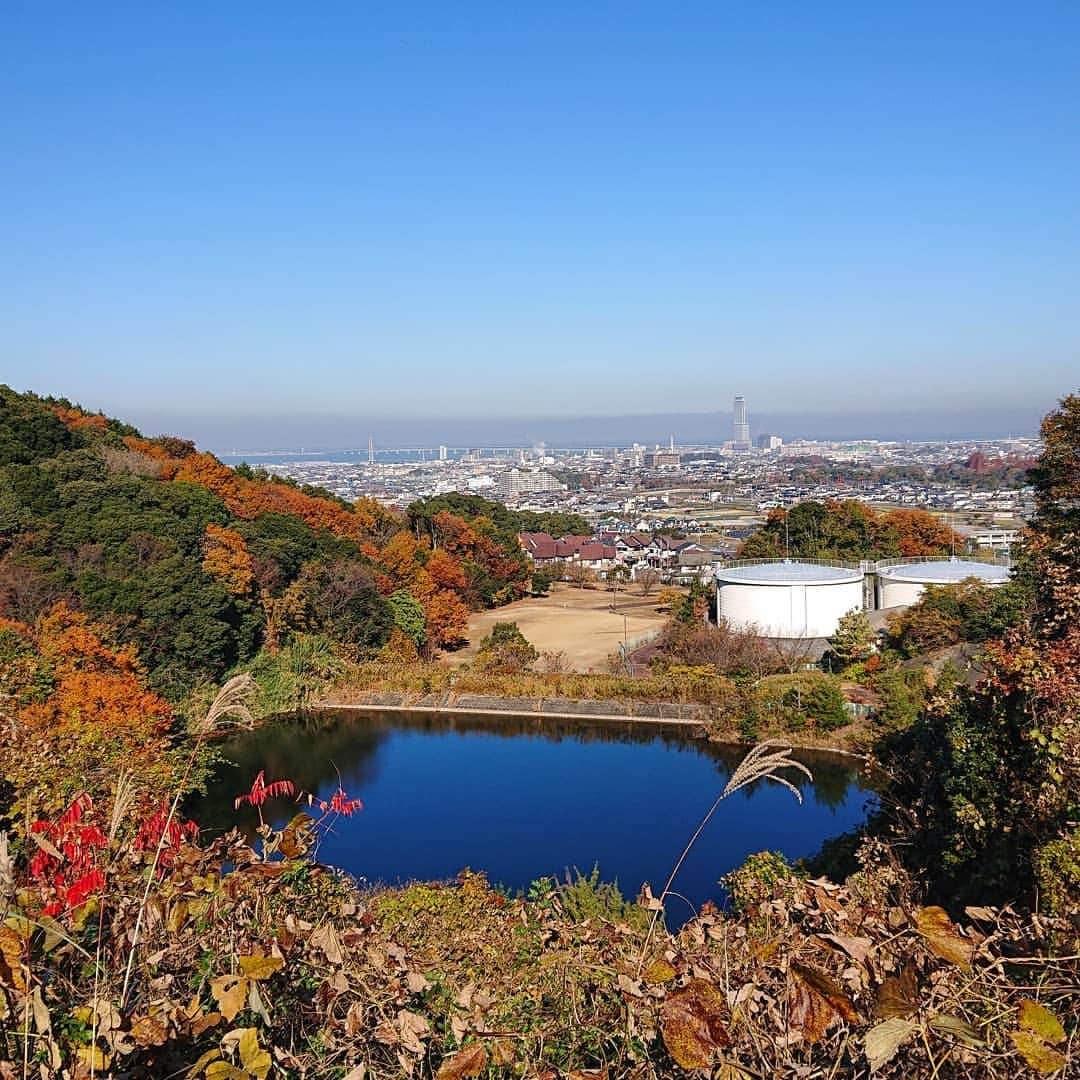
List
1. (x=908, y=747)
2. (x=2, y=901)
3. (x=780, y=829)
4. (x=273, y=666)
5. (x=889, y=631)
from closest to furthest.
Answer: (x=2, y=901) → (x=908, y=747) → (x=780, y=829) → (x=273, y=666) → (x=889, y=631)

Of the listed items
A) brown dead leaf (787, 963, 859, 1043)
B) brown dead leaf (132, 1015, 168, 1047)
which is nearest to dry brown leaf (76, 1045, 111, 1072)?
brown dead leaf (132, 1015, 168, 1047)

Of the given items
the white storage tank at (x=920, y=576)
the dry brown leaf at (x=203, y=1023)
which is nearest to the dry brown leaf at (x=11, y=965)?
the dry brown leaf at (x=203, y=1023)

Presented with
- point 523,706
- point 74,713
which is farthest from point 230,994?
point 523,706

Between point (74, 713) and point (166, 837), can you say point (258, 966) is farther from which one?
point (74, 713)

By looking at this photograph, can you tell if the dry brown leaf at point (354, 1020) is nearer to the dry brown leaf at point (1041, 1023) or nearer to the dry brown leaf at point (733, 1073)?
the dry brown leaf at point (733, 1073)

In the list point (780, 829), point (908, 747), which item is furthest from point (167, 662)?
point (908, 747)

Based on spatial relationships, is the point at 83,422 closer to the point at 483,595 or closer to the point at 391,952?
the point at 483,595

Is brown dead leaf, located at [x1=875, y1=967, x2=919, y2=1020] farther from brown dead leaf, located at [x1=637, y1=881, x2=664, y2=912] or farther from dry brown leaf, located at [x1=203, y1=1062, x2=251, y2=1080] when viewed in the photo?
dry brown leaf, located at [x1=203, y1=1062, x2=251, y2=1080]
